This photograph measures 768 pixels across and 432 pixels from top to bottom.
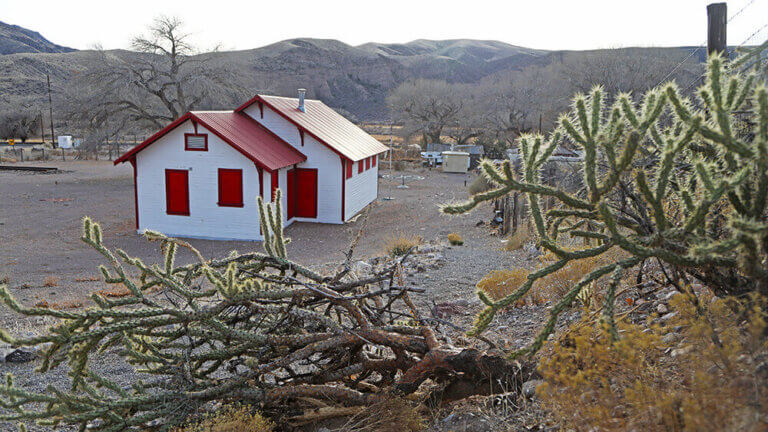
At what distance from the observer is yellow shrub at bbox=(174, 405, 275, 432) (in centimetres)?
365

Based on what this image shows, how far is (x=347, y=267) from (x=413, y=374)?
43.5 inches

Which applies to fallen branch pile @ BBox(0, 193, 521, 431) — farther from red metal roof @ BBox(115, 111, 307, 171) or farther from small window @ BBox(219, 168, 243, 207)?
small window @ BBox(219, 168, 243, 207)

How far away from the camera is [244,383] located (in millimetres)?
4078

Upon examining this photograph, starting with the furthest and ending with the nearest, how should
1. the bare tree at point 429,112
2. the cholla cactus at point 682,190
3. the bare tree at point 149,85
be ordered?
the bare tree at point 429,112 < the bare tree at point 149,85 < the cholla cactus at point 682,190

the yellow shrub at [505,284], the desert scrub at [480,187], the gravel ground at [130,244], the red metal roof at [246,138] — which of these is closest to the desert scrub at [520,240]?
the gravel ground at [130,244]

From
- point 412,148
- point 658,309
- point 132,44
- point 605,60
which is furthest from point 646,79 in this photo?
point 658,309

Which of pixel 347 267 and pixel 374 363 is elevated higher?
pixel 347 267

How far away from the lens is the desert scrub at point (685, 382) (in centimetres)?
239

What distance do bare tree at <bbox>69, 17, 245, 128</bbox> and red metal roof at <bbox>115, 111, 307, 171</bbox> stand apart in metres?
15.1

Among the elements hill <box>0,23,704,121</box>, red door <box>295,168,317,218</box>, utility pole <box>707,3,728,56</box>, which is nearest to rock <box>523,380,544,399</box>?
utility pole <box>707,3,728,56</box>

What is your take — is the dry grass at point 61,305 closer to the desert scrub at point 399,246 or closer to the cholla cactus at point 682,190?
the desert scrub at point 399,246

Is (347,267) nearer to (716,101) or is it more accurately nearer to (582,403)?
(582,403)

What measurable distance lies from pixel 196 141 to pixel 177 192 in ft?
6.19

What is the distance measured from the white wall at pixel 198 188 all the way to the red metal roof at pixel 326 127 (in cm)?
324
